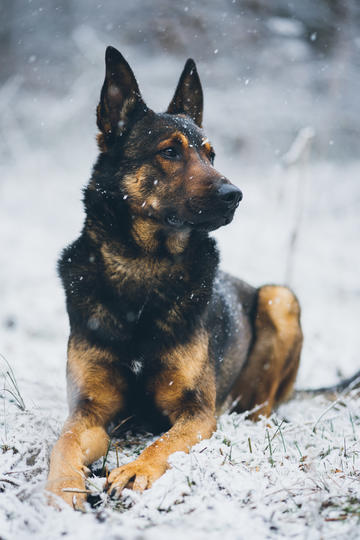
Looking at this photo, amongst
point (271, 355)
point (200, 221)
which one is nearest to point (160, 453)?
point (200, 221)

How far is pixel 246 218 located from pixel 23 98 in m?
10.6

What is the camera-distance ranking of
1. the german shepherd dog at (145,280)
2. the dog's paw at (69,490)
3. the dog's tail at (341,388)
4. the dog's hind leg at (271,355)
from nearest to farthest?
the dog's paw at (69,490)
the german shepherd dog at (145,280)
the dog's tail at (341,388)
the dog's hind leg at (271,355)

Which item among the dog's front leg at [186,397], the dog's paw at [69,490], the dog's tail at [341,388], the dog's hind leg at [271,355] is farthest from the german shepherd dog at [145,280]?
the dog's tail at [341,388]

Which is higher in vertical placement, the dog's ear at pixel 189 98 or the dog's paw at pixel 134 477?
the dog's ear at pixel 189 98

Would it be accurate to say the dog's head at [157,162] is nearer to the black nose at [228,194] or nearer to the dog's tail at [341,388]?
the black nose at [228,194]

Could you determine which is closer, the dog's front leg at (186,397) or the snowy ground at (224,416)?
the snowy ground at (224,416)

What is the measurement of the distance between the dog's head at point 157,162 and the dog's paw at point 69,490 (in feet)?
5.69

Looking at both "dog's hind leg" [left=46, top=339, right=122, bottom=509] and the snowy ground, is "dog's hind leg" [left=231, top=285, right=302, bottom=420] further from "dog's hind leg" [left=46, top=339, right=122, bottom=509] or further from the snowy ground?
"dog's hind leg" [left=46, top=339, right=122, bottom=509]

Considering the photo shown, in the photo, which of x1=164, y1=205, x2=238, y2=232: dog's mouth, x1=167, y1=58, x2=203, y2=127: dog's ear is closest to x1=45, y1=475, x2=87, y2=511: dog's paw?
x1=164, y1=205, x2=238, y2=232: dog's mouth

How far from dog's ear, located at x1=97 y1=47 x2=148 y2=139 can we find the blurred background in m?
2.84

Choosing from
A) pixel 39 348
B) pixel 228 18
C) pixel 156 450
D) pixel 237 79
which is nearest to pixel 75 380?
pixel 156 450

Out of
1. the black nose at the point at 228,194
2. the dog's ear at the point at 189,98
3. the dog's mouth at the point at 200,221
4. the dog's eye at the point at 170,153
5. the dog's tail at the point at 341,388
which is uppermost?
the dog's ear at the point at 189,98

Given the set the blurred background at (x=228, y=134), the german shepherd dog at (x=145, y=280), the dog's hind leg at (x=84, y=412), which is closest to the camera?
the dog's hind leg at (x=84, y=412)

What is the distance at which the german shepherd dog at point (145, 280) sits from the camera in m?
2.85
